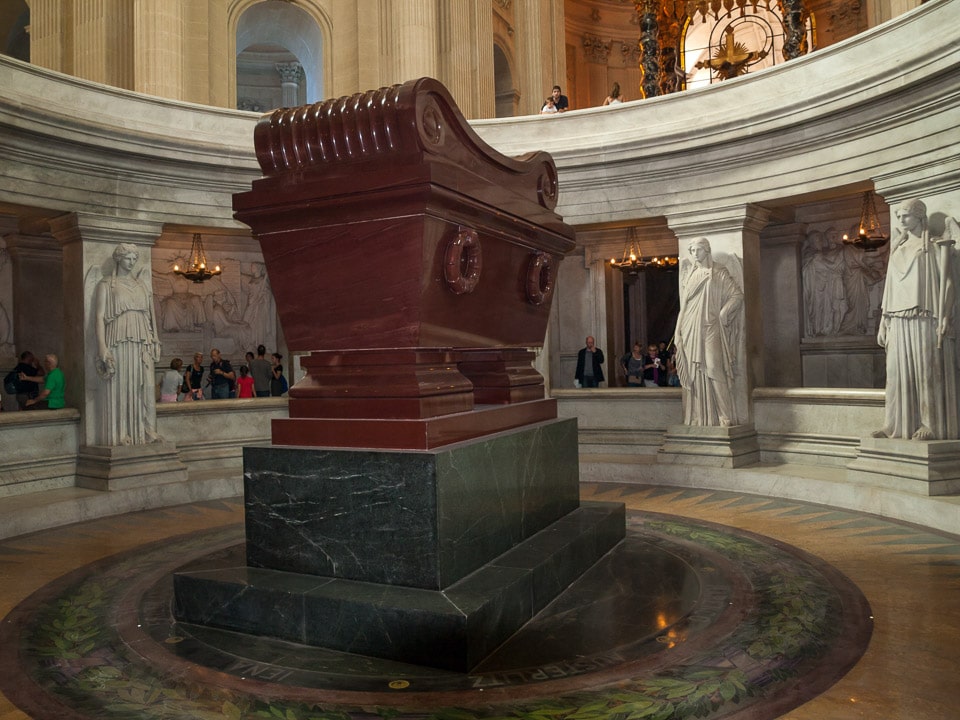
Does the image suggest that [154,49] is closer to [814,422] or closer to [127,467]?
[127,467]

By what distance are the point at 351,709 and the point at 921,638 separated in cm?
258

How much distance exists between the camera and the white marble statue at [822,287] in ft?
34.4

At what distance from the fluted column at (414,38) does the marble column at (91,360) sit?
271 inches

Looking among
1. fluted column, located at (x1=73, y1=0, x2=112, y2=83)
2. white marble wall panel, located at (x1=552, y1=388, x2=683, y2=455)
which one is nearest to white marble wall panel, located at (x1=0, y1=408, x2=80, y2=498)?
white marble wall panel, located at (x1=552, y1=388, x2=683, y2=455)

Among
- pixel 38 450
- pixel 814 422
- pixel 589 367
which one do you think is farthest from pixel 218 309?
pixel 814 422

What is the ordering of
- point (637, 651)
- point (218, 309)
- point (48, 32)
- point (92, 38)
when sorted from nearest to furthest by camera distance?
point (637, 651)
point (218, 309)
point (92, 38)
point (48, 32)

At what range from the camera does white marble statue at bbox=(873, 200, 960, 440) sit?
6.46 m

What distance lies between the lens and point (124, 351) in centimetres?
793

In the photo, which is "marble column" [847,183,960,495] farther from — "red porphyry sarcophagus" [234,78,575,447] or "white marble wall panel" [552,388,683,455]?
"red porphyry sarcophagus" [234,78,575,447]

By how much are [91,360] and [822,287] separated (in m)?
9.34

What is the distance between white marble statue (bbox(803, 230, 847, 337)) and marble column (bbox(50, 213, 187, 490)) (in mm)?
8494

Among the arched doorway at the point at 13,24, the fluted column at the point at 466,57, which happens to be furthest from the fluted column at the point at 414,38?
the arched doorway at the point at 13,24

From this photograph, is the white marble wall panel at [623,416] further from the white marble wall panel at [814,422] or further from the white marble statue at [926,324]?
the white marble statue at [926,324]

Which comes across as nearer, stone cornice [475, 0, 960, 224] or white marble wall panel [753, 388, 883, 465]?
stone cornice [475, 0, 960, 224]
